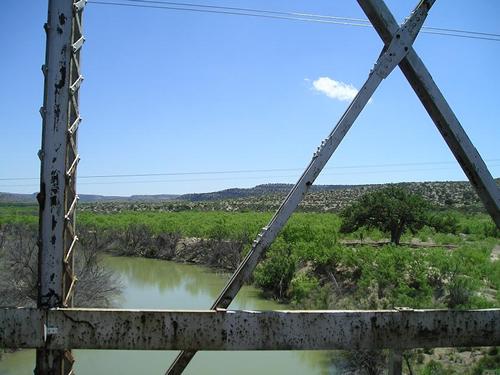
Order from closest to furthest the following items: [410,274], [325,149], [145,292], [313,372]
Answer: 1. [325,149]
2. [313,372]
3. [410,274]
4. [145,292]

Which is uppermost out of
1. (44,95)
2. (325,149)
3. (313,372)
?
(44,95)

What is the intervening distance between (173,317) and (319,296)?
15.5m

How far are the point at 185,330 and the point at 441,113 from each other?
6.36ft

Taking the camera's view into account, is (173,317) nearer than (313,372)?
Yes

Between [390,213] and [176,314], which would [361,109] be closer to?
[176,314]

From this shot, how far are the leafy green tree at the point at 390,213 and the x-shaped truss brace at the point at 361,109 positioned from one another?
2440 cm

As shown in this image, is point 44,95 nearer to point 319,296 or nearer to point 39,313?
point 39,313

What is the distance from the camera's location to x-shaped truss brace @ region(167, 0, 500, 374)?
262 cm

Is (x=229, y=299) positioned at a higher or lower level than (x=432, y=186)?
lower

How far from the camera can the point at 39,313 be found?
2.48 metres

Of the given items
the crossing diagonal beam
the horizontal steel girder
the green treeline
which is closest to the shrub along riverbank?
the green treeline

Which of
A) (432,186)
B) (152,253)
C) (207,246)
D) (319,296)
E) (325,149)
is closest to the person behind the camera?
(325,149)

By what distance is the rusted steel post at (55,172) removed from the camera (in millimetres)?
2520

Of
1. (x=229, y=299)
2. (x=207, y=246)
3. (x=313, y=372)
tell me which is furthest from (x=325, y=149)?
(x=207, y=246)
